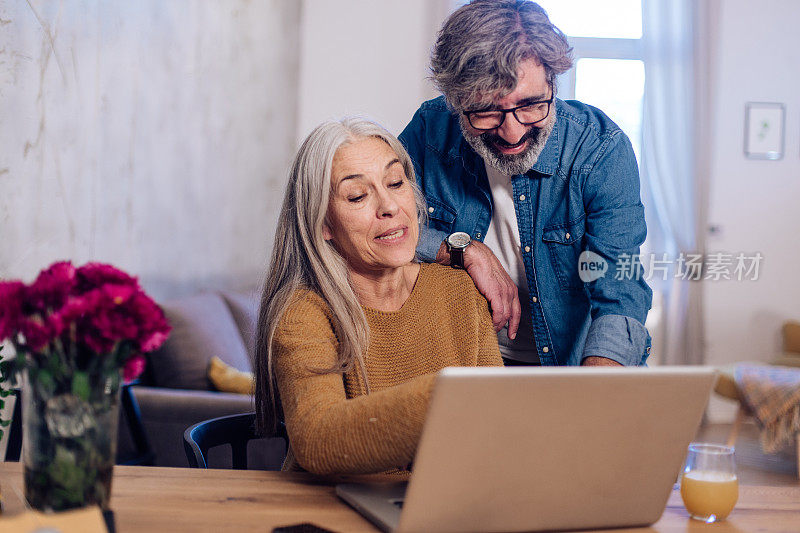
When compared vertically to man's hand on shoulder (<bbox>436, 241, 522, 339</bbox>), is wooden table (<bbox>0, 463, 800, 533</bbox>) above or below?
below

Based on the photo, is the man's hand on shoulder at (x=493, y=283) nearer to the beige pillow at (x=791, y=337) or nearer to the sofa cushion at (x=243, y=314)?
the sofa cushion at (x=243, y=314)

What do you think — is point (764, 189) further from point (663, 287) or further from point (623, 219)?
point (623, 219)

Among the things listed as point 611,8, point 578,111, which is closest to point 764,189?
point 611,8

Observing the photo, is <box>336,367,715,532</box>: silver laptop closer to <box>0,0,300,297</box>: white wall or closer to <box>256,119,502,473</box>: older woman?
<box>256,119,502,473</box>: older woman

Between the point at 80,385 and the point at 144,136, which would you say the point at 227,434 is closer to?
the point at 80,385

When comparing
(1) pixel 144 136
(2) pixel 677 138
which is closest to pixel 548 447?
(1) pixel 144 136

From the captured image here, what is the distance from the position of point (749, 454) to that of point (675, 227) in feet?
5.65

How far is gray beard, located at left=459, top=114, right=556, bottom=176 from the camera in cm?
164

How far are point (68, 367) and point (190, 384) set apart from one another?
216 centimetres

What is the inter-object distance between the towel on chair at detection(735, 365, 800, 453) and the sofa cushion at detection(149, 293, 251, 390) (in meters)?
2.38

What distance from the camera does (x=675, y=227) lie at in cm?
545

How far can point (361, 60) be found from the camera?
5.28m

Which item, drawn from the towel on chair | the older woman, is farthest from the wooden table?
the towel on chair

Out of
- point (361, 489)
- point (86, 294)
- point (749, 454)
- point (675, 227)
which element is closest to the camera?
point (86, 294)
